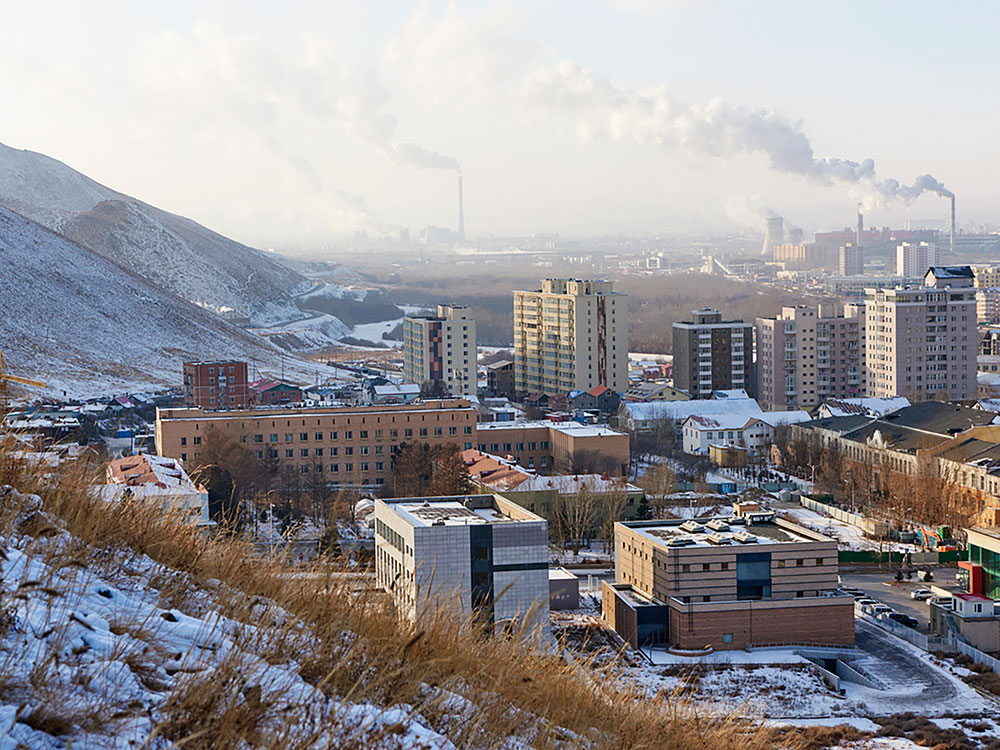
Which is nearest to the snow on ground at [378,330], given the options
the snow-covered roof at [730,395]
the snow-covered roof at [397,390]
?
the snow-covered roof at [397,390]

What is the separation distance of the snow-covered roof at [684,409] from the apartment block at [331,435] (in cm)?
446

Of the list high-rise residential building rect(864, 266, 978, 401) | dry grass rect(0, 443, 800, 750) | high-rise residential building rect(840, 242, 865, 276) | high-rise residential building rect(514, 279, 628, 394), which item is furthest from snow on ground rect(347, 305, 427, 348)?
dry grass rect(0, 443, 800, 750)

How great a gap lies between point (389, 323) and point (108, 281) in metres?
19.6

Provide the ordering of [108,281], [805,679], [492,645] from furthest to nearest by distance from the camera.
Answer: [108,281], [805,679], [492,645]

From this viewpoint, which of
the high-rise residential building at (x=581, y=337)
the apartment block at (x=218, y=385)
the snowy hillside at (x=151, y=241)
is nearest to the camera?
the apartment block at (x=218, y=385)

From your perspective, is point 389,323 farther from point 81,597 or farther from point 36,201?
point 81,597

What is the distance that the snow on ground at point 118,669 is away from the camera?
1540 millimetres

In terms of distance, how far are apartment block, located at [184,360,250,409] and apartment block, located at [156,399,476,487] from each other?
14.6 feet

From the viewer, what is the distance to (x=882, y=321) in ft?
77.5

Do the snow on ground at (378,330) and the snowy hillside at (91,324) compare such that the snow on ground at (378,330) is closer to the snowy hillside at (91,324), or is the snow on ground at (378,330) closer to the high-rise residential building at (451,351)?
the snowy hillside at (91,324)

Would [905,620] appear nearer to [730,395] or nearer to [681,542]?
[681,542]

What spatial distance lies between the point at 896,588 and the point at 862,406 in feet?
31.8

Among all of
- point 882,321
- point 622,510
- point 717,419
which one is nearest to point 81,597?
point 622,510

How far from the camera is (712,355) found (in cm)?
2339
